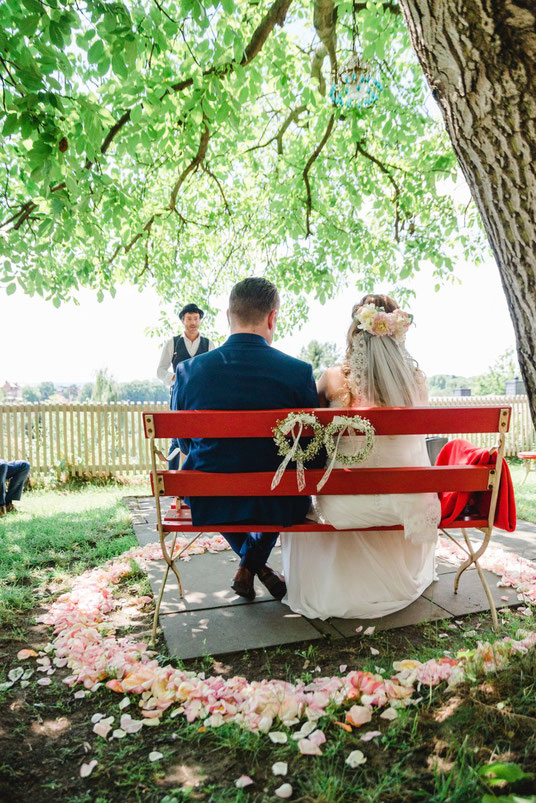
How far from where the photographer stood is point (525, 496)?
700 cm

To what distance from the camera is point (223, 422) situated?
8.18 ft

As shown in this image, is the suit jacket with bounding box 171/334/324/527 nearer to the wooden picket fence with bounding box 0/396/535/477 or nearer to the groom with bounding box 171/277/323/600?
the groom with bounding box 171/277/323/600

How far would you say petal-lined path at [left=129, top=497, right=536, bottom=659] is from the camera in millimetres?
2666

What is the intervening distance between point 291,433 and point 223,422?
331mm

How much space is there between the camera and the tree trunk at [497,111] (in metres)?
1.67

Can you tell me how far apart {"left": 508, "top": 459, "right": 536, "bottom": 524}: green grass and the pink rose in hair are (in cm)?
362

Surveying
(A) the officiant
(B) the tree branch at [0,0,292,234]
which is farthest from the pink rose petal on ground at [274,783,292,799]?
(A) the officiant

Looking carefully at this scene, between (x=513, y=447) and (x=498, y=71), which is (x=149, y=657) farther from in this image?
(x=513, y=447)

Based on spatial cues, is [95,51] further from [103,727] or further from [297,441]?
[103,727]

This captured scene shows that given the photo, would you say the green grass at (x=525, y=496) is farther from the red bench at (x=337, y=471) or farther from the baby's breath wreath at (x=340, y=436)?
the baby's breath wreath at (x=340, y=436)

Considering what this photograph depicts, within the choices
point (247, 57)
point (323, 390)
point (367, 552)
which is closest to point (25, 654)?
point (367, 552)

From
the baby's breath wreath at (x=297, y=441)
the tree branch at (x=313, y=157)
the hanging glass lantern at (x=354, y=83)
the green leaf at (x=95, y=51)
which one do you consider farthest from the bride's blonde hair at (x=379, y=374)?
the tree branch at (x=313, y=157)

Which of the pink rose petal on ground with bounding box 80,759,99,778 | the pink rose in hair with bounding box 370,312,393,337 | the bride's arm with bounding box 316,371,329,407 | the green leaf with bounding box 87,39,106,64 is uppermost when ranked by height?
the green leaf with bounding box 87,39,106,64

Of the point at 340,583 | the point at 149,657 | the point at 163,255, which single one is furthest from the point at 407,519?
the point at 163,255
